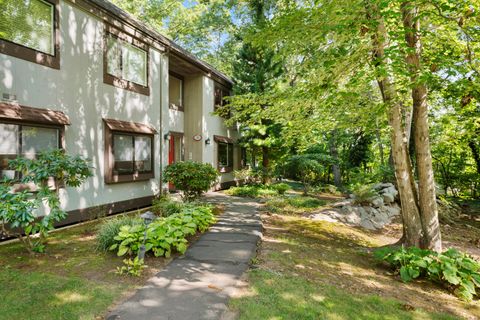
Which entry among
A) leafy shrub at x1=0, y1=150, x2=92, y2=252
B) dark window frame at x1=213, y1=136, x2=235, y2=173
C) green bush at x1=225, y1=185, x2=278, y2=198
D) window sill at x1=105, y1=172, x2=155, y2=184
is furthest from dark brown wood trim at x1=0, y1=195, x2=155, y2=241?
dark window frame at x1=213, y1=136, x2=235, y2=173

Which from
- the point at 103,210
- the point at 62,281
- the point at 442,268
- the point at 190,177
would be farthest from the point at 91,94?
the point at 442,268

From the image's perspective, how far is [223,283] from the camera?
3.78 metres

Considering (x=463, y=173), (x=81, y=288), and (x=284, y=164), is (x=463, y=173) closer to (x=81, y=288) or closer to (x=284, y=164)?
(x=284, y=164)

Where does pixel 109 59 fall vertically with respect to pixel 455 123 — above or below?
above

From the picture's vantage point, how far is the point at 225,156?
1527cm

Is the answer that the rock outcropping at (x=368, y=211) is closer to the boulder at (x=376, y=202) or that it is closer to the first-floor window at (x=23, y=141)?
the boulder at (x=376, y=202)

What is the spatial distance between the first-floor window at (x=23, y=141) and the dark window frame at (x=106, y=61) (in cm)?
242

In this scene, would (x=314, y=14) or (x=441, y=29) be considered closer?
(x=314, y=14)

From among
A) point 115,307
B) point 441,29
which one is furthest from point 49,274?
point 441,29

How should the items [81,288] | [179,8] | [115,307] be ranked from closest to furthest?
[115,307] < [81,288] < [179,8]

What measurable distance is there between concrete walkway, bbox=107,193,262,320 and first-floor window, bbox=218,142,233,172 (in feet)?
27.9

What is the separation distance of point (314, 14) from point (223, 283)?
496 cm

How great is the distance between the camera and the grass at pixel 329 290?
10.9 feet

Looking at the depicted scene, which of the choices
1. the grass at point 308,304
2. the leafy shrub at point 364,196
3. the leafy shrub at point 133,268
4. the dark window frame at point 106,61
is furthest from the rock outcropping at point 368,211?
the dark window frame at point 106,61
